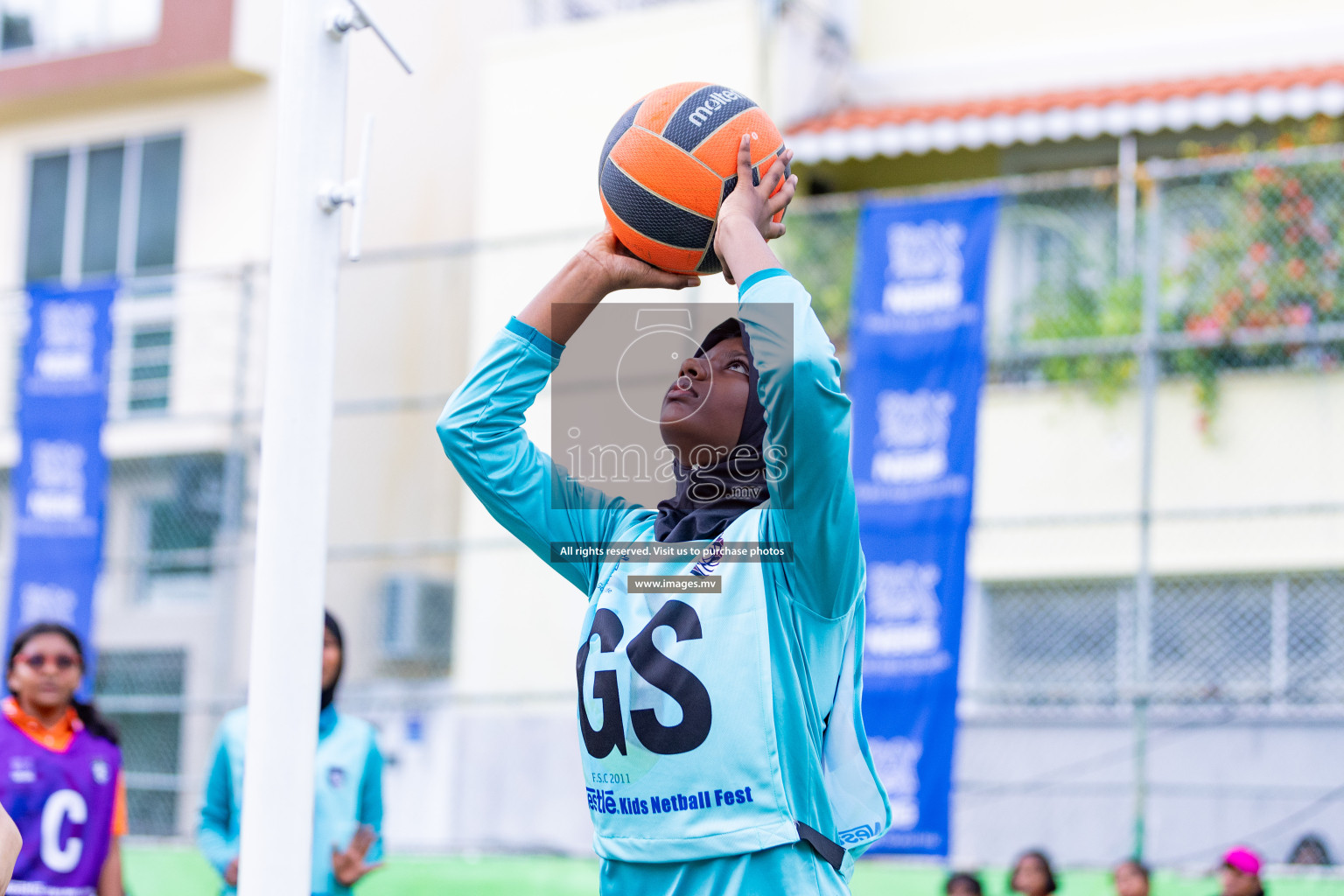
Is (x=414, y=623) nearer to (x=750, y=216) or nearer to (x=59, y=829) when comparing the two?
(x=59, y=829)

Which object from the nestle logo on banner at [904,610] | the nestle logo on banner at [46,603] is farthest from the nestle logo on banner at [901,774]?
the nestle logo on banner at [46,603]

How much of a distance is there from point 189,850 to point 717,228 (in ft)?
23.8

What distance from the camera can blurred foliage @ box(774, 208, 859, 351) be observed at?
10.7 metres

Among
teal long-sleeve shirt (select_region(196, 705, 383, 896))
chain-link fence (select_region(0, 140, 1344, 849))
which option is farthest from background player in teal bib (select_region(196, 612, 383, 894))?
chain-link fence (select_region(0, 140, 1344, 849))

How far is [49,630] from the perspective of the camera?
18.8 feet

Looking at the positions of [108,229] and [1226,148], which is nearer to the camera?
[1226,148]

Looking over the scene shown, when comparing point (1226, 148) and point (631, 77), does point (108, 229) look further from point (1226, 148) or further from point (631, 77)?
point (1226, 148)

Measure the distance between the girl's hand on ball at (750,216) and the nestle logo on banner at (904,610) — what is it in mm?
5618

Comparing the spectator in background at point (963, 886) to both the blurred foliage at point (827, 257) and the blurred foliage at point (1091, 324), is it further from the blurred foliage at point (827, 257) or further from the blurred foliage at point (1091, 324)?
the blurred foliage at point (827, 257)

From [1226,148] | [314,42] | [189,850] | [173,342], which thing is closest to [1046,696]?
[1226,148]

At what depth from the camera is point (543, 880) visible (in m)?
7.91

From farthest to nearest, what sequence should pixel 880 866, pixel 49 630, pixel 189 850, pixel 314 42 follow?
pixel 189 850 → pixel 880 866 → pixel 49 630 → pixel 314 42

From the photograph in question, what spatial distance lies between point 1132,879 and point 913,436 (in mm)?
2532

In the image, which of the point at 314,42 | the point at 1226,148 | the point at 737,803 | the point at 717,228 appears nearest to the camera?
the point at 737,803
